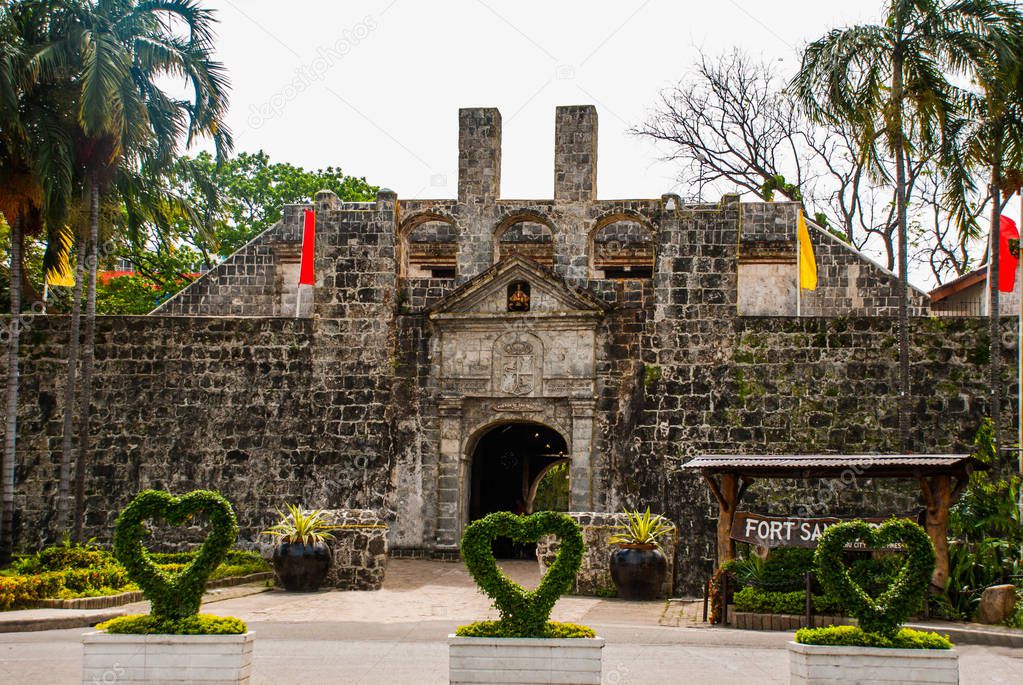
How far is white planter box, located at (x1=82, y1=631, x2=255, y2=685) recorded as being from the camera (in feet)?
26.7

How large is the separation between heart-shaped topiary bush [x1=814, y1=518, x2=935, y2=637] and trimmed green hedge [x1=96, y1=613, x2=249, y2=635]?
4321 mm

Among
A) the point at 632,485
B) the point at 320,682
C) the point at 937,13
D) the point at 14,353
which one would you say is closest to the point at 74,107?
the point at 14,353

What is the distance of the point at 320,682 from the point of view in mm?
9242

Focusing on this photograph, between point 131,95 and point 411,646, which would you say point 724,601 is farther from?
point 131,95

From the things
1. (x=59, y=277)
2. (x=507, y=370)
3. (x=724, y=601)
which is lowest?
(x=724, y=601)

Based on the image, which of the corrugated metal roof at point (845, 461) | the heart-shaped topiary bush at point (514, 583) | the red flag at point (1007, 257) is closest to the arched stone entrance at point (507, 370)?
the corrugated metal roof at point (845, 461)

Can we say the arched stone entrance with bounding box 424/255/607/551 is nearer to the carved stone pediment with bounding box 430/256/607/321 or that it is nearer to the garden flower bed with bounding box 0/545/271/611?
the carved stone pediment with bounding box 430/256/607/321

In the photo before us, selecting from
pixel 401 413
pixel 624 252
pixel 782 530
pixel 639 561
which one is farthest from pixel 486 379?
pixel 782 530

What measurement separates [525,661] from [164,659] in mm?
2555

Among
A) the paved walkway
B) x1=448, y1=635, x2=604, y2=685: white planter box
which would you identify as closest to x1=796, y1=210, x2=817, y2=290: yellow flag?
the paved walkway

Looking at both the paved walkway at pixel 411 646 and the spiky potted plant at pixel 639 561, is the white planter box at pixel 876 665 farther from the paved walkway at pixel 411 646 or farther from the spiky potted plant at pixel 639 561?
the spiky potted plant at pixel 639 561

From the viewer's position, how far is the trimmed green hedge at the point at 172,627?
835 centimetres

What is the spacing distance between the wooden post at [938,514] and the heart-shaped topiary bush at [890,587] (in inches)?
197

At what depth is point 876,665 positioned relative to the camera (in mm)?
7988
